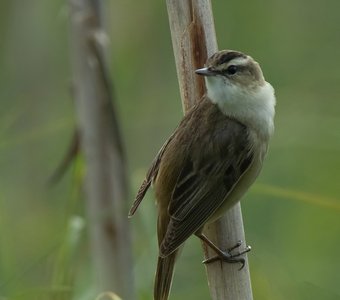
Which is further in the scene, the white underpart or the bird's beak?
the white underpart

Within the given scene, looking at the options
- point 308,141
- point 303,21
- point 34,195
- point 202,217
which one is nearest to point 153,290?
point 202,217

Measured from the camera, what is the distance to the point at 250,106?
3875 millimetres

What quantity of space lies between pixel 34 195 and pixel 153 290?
1707 millimetres

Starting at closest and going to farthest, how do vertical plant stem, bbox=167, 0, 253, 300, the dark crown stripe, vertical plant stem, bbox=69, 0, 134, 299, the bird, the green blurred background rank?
vertical plant stem, bbox=167, 0, 253, 300 → the dark crown stripe → the bird → vertical plant stem, bbox=69, 0, 134, 299 → the green blurred background

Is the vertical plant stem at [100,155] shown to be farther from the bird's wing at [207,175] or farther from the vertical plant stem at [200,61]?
the vertical plant stem at [200,61]

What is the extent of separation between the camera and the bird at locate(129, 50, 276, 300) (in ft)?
12.0

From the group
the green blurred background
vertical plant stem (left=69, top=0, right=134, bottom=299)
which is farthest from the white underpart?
vertical plant stem (left=69, top=0, right=134, bottom=299)

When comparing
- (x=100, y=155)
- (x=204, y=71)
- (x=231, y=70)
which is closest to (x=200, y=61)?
(x=204, y=71)

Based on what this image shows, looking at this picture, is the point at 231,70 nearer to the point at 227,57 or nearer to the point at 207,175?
the point at 227,57

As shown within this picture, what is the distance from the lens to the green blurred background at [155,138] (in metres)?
3.96

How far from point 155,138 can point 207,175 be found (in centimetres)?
170

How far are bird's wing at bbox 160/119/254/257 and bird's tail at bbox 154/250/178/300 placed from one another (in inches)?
3.8

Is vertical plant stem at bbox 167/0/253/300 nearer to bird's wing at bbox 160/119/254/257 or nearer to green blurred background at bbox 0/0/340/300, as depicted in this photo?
A: bird's wing at bbox 160/119/254/257

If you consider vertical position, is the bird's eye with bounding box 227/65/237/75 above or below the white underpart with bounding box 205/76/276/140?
above
